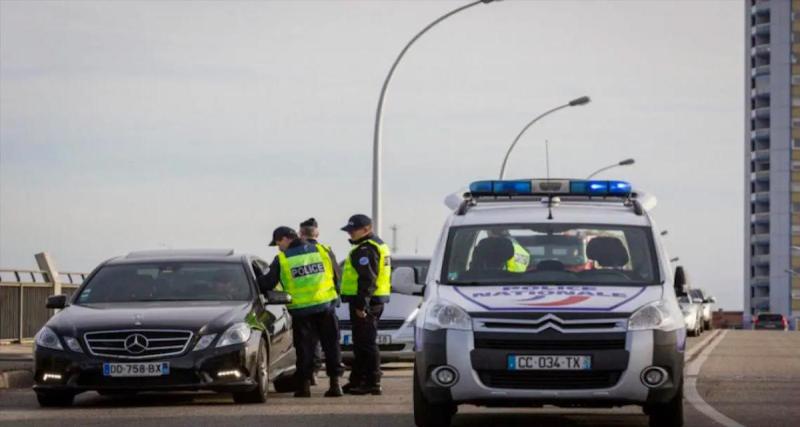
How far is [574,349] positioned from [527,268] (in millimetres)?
1115

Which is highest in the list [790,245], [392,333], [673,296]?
[673,296]

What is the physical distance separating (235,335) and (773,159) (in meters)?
180

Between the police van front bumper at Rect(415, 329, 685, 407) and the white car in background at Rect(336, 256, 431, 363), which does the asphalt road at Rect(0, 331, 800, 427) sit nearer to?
the police van front bumper at Rect(415, 329, 685, 407)

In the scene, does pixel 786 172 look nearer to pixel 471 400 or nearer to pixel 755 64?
pixel 755 64

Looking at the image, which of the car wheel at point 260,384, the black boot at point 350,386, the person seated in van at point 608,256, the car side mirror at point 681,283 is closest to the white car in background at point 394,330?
the black boot at point 350,386

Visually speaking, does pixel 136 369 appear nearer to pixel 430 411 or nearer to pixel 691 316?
pixel 430 411

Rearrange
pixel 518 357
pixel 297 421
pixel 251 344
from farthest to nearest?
pixel 251 344
pixel 297 421
pixel 518 357

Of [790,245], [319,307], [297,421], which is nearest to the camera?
[297,421]

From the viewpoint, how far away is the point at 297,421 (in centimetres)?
1433

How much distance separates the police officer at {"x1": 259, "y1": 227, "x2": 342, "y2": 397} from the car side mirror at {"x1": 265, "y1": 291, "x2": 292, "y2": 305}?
0.25 meters

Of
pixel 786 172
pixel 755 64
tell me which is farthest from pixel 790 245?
pixel 755 64

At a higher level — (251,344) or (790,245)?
(251,344)

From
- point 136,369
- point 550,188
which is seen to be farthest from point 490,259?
point 136,369

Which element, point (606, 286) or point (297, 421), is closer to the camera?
point (606, 286)
